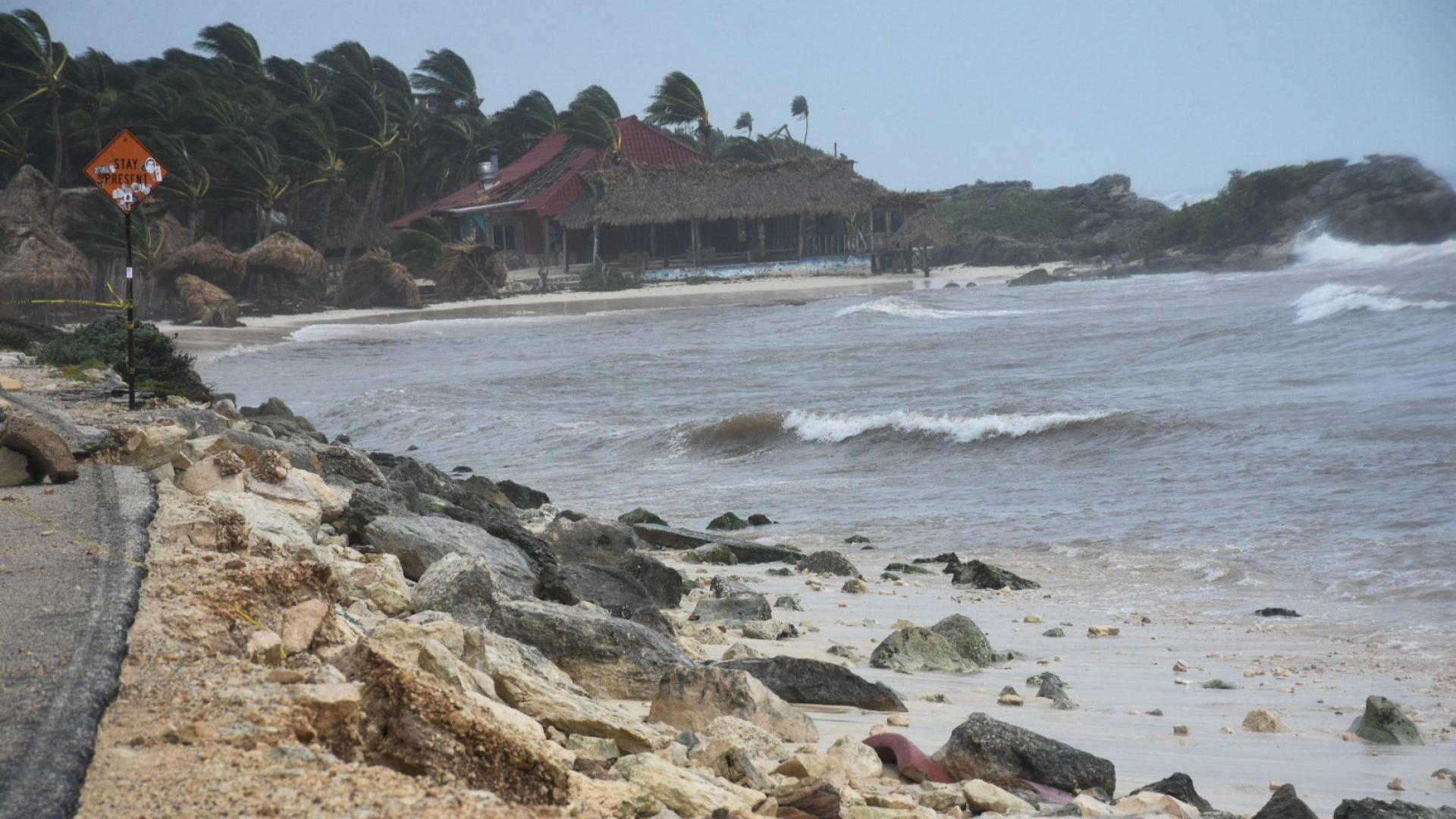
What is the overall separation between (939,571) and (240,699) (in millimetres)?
6650

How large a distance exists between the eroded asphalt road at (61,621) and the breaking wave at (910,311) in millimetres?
32564

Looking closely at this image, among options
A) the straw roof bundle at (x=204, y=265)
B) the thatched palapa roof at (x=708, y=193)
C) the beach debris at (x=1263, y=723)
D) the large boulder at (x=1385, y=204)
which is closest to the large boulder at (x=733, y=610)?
the beach debris at (x=1263, y=723)

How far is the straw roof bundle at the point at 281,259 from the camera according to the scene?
39844mm

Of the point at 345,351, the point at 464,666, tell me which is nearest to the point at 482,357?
the point at 345,351

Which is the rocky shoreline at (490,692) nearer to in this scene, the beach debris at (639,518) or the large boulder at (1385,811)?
the large boulder at (1385,811)

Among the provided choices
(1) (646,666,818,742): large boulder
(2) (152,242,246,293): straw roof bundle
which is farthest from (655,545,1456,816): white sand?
(2) (152,242,246,293): straw roof bundle

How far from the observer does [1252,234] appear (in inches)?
2849

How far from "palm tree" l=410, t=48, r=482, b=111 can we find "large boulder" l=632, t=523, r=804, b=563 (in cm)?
A: 5726

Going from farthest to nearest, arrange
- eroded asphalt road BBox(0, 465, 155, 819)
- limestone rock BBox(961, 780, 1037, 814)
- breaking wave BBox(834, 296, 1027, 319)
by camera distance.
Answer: breaking wave BBox(834, 296, 1027, 319) < limestone rock BBox(961, 780, 1037, 814) < eroded asphalt road BBox(0, 465, 155, 819)

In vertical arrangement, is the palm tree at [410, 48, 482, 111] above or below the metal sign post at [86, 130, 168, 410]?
above

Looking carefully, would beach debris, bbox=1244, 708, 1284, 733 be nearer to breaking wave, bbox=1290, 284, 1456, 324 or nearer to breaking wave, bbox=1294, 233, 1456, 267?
breaking wave, bbox=1290, 284, 1456, 324

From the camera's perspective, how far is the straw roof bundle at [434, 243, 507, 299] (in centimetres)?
4497

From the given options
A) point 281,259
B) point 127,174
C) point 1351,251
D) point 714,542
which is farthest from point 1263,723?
point 1351,251

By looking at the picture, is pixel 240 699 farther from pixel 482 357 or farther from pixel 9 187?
pixel 9 187
